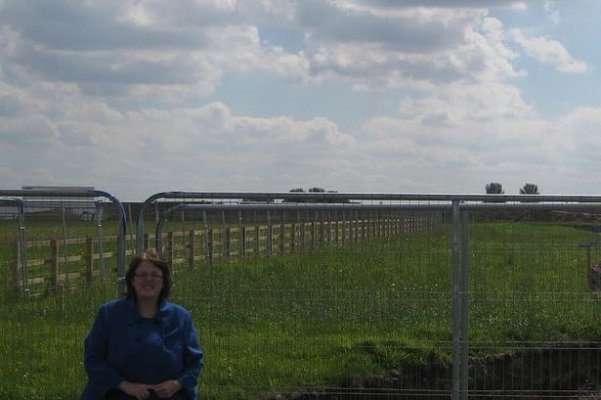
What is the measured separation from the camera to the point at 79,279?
9.26 m

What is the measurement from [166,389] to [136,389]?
7.0 inches

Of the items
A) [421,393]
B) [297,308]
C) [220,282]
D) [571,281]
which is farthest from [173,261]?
[571,281]

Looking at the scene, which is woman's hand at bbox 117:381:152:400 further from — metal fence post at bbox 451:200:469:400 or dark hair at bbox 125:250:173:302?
metal fence post at bbox 451:200:469:400

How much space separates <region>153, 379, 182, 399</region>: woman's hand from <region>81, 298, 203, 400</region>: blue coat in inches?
1.6

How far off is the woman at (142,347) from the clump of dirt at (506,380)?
2.87 m

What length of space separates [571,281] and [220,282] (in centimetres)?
298

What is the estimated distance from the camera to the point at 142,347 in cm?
586

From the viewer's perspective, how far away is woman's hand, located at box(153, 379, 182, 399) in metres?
5.86

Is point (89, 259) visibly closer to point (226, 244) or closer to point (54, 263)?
point (54, 263)

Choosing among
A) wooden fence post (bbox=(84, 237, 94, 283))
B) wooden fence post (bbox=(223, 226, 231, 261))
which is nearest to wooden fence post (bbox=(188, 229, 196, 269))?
wooden fence post (bbox=(223, 226, 231, 261))

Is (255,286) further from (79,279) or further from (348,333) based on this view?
(79,279)

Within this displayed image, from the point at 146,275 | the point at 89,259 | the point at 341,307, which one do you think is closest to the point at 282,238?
the point at 341,307

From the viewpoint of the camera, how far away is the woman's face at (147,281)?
598 cm

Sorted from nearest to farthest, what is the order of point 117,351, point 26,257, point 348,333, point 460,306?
point 117,351, point 460,306, point 348,333, point 26,257
